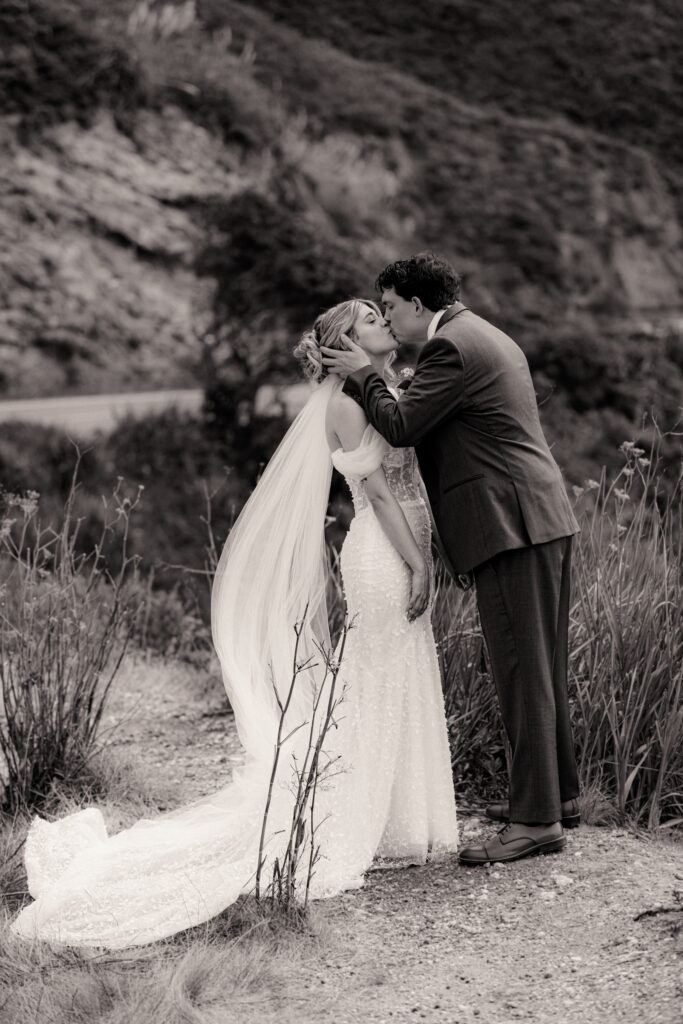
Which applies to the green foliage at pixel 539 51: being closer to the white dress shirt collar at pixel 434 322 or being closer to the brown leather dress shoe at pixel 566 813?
the white dress shirt collar at pixel 434 322

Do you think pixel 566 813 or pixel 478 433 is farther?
pixel 566 813

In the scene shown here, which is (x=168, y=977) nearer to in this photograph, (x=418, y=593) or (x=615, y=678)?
(x=418, y=593)

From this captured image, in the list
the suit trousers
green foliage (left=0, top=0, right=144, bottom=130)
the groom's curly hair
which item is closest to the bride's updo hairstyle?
the groom's curly hair

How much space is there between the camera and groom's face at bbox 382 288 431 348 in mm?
4105

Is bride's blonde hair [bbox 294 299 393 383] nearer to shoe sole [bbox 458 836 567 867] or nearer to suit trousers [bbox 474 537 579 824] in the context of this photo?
suit trousers [bbox 474 537 579 824]

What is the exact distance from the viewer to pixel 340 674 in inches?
169

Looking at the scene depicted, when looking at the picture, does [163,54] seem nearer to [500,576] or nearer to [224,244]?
[224,244]

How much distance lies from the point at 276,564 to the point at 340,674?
45cm

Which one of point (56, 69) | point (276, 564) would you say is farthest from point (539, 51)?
point (276, 564)

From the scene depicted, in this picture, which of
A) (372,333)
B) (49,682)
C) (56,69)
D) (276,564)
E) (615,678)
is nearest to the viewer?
(372,333)

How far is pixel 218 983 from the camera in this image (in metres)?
3.31

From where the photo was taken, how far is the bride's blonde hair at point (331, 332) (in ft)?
13.8

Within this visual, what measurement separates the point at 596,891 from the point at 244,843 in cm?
114

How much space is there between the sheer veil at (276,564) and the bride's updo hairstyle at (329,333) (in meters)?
0.08
